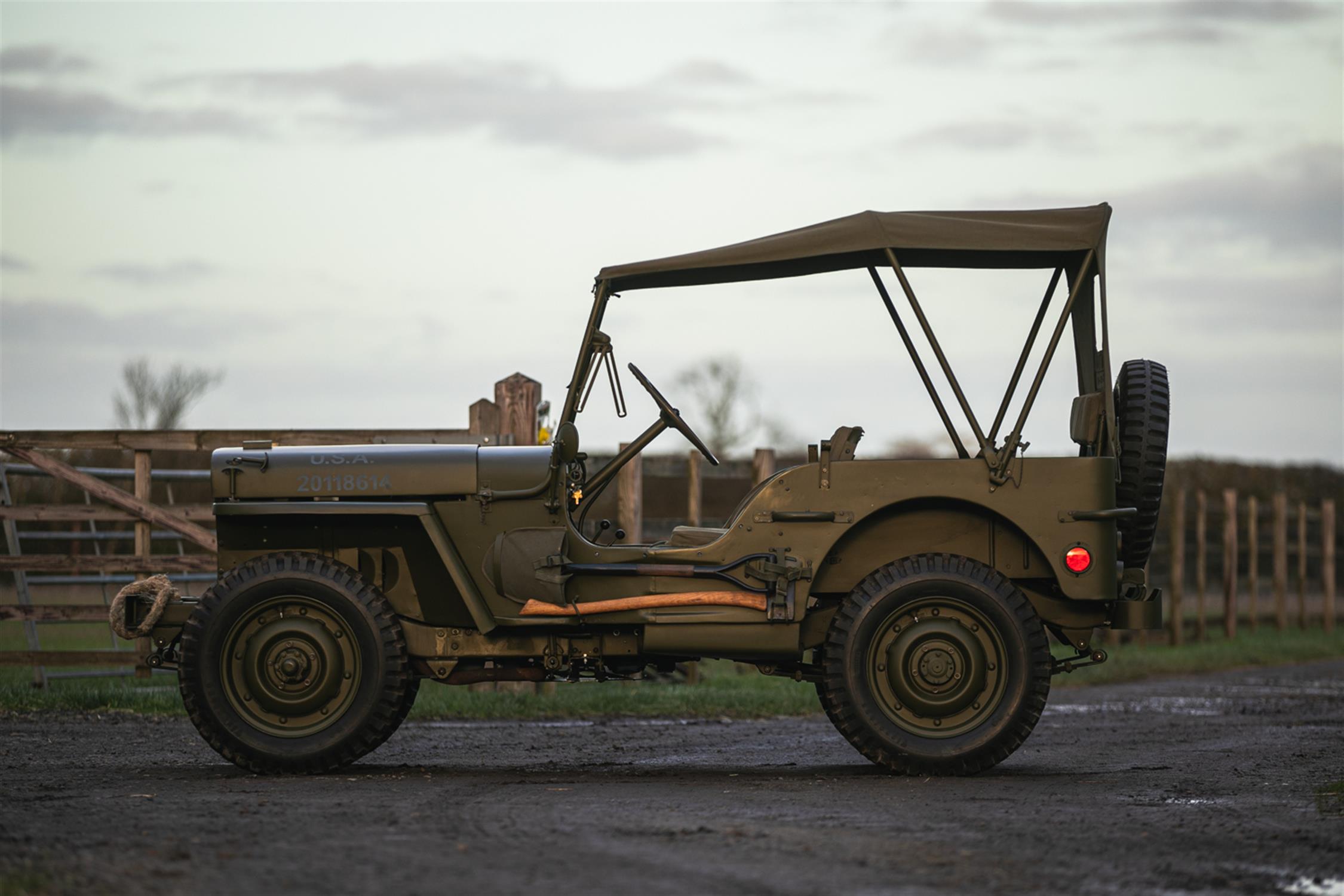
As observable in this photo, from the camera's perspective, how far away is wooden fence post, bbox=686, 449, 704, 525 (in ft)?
40.3

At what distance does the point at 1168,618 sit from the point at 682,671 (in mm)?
10578

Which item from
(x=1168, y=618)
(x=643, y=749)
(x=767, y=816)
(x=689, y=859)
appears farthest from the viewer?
(x=1168, y=618)

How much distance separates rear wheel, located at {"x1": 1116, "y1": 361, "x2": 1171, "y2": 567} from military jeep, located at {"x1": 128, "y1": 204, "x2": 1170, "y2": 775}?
14 millimetres

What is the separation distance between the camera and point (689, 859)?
14.8 feet

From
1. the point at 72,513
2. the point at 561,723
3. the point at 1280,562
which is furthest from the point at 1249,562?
the point at 72,513

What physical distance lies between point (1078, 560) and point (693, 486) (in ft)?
19.3

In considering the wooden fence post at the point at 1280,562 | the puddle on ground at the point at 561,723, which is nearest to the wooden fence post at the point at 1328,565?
the wooden fence post at the point at 1280,562

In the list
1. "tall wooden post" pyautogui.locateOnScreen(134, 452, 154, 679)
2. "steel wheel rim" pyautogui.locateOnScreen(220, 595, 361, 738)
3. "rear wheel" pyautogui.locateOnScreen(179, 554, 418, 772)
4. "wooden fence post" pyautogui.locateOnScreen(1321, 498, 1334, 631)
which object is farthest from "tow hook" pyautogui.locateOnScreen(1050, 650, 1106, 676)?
"wooden fence post" pyautogui.locateOnScreen(1321, 498, 1334, 631)

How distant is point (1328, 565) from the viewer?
24.1 meters

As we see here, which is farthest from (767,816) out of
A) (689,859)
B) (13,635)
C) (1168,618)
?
(1168,618)

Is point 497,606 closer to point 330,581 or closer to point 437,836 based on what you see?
point 330,581

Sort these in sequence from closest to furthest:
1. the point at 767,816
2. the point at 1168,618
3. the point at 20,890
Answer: the point at 20,890 → the point at 767,816 → the point at 1168,618

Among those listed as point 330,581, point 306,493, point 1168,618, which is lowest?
point 1168,618

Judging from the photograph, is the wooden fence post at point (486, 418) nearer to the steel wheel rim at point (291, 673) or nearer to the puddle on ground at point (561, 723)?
the puddle on ground at point (561, 723)
